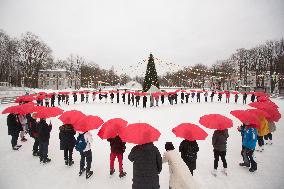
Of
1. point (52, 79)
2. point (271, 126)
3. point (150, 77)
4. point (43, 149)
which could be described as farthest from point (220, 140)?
point (52, 79)

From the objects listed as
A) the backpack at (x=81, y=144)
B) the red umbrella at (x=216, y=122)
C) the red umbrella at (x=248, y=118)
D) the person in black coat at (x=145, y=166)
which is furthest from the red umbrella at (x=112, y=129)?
the red umbrella at (x=248, y=118)

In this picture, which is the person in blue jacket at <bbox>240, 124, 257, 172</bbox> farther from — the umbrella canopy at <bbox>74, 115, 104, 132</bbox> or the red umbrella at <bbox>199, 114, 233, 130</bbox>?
the umbrella canopy at <bbox>74, 115, 104, 132</bbox>

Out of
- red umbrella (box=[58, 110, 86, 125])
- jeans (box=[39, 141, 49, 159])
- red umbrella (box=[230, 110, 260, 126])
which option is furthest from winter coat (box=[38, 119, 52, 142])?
red umbrella (box=[230, 110, 260, 126])

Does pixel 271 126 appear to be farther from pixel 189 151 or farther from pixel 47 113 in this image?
pixel 47 113

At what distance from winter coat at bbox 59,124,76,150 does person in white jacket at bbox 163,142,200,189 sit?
3785 millimetres

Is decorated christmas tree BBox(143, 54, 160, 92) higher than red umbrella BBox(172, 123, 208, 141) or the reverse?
higher

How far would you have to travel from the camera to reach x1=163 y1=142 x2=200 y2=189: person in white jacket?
4245 millimetres

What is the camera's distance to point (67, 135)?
288 inches

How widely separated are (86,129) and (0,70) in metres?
71.9

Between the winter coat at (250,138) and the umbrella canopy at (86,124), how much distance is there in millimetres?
4829

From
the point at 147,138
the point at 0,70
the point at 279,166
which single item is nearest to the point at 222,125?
the point at 147,138

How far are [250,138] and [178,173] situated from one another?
389cm

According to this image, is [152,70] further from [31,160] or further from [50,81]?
[50,81]

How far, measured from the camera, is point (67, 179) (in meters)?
6.80
